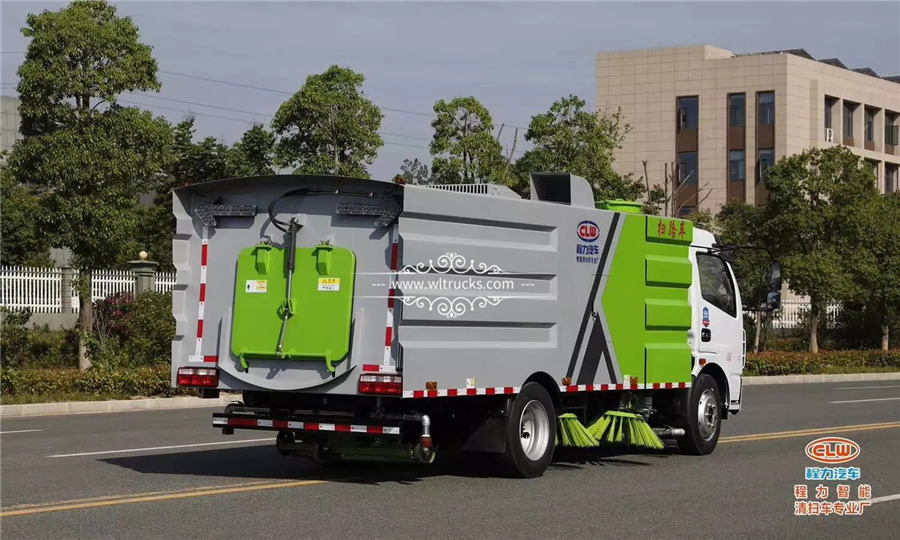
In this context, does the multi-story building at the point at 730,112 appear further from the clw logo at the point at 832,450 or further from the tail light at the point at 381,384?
the tail light at the point at 381,384

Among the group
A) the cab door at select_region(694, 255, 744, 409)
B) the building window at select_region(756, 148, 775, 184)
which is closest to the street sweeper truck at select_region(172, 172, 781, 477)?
the cab door at select_region(694, 255, 744, 409)

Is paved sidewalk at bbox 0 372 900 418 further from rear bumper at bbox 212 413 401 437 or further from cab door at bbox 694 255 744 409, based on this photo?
cab door at bbox 694 255 744 409

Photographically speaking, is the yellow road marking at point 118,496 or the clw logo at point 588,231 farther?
the clw logo at point 588,231

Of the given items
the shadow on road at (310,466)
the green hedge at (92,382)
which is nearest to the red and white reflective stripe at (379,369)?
the shadow on road at (310,466)

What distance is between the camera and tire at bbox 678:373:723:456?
14.9 m

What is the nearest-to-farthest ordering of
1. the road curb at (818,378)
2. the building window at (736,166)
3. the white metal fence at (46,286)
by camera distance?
the white metal fence at (46,286)
the road curb at (818,378)
the building window at (736,166)

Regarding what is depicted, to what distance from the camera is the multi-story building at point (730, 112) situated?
2657 inches

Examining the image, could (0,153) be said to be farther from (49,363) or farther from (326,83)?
(326,83)

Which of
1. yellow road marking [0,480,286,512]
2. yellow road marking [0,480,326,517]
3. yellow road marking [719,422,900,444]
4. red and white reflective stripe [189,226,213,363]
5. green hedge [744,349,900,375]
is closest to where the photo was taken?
yellow road marking [0,480,326,517]

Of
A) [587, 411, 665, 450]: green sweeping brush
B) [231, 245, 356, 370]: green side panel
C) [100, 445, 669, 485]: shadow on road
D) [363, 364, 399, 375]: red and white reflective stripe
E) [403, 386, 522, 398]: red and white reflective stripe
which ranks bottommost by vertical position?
[100, 445, 669, 485]: shadow on road

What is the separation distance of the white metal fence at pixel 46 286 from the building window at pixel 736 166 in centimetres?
4364

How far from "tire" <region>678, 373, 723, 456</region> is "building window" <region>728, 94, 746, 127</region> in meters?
55.1

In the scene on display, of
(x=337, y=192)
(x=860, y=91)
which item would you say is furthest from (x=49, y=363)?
(x=860, y=91)

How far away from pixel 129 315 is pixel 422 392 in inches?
712
